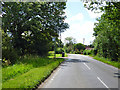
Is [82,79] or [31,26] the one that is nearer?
[82,79]

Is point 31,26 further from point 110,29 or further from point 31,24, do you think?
point 110,29

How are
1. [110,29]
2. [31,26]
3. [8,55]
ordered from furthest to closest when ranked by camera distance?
[110,29]
[31,26]
[8,55]

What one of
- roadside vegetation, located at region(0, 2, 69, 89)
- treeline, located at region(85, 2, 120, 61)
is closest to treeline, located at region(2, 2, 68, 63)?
roadside vegetation, located at region(0, 2, 69, 89)

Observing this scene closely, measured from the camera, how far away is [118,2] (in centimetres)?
1898

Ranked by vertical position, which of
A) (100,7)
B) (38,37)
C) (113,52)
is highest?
(100,7)

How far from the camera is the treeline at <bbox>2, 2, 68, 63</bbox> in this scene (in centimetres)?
2912

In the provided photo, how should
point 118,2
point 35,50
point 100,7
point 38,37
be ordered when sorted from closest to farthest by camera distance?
point 118,2 → point 100,7 → point 38,37 → point 35,50

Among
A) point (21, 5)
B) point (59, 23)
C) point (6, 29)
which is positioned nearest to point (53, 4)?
point (59, 23)

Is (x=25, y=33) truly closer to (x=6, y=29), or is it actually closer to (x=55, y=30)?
(x=6, y=29)

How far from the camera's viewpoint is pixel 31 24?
30234 mm

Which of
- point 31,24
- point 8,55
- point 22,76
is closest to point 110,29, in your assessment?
point 31,24

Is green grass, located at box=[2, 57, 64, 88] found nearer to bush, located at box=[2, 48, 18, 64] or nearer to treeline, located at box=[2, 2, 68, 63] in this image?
bush, located at box=[2, 48, 18, 64]

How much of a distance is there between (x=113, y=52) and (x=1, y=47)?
22041 mm

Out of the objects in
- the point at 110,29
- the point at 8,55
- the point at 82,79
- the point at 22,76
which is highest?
the point at 110,29
